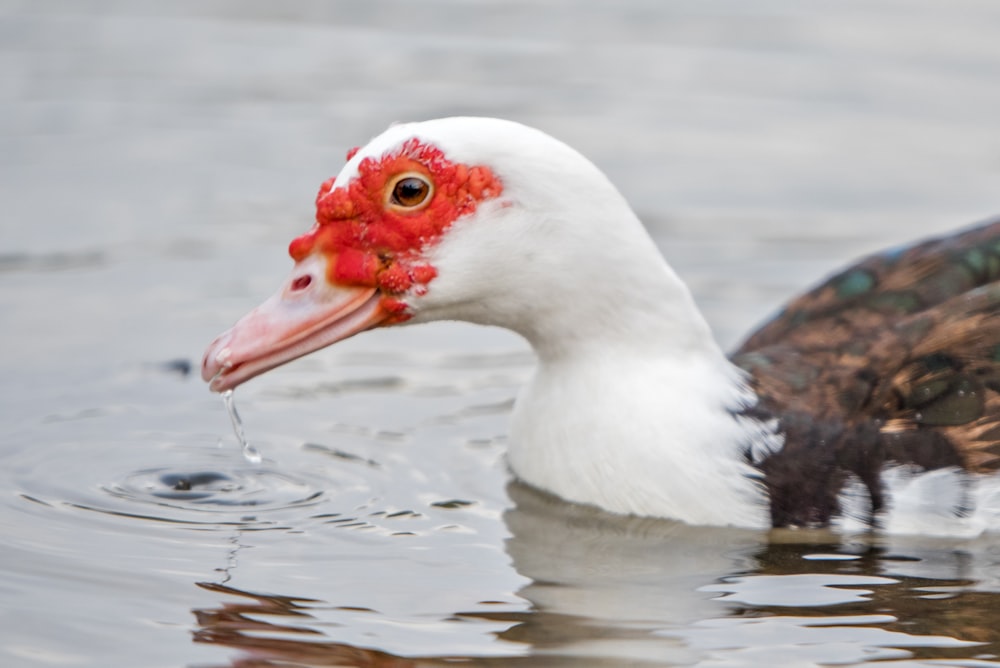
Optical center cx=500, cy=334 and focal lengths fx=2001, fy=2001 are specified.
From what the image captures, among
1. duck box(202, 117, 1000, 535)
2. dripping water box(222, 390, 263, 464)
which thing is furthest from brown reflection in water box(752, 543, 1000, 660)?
dripping water box(222, 390, 263, 464)

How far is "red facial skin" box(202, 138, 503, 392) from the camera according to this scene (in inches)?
258

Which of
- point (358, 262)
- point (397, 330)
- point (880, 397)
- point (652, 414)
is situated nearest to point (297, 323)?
point (358, 262)

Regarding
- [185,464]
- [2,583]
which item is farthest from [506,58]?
[2,583]

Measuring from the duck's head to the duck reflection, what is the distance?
0.89 metres

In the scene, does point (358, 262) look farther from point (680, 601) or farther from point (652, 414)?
point (680, 601)

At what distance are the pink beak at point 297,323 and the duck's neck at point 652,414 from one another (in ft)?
2.29

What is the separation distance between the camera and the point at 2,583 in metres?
6.37

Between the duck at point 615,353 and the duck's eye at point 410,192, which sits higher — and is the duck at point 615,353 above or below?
below

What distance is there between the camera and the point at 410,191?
657cm

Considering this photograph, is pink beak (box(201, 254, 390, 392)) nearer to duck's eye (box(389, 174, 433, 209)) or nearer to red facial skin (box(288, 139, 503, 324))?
red facial skin (box(288, 139, 503, 324))

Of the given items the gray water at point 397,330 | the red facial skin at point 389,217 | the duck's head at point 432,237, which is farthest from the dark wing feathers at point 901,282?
the red facial skin at point 389,217

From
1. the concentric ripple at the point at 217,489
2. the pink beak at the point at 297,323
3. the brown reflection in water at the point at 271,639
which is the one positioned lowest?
the brown reflection in water at the point at 271,639

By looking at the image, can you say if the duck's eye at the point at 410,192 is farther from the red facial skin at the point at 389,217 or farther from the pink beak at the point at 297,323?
the pink beak at the point at 297,323

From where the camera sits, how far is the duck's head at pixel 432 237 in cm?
655
